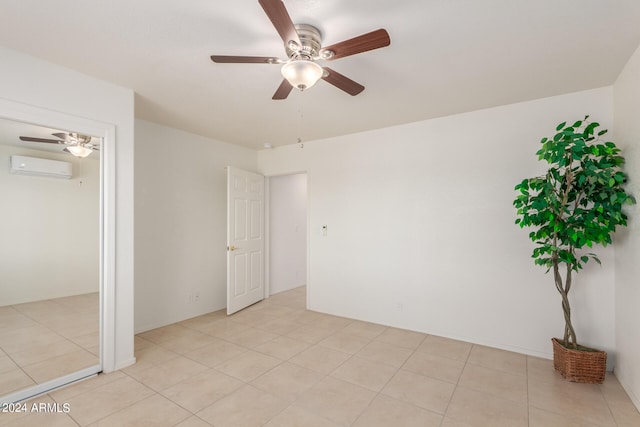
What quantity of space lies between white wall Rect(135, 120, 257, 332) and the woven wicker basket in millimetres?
4038

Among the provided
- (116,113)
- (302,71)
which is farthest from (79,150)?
(302,71)

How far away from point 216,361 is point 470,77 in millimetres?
3379

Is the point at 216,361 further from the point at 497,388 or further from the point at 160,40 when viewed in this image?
the point at 160,40

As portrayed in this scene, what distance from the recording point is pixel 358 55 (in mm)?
2188

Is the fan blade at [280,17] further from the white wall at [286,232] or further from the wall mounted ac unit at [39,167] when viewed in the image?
the white wall at [286,232]

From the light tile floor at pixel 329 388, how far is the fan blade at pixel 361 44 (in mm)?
2319

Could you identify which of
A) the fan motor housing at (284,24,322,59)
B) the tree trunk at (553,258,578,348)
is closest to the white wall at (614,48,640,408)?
the tree trunk at (553,258,578,348)

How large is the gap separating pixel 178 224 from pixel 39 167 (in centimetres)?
167

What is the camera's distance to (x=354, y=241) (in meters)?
4.12

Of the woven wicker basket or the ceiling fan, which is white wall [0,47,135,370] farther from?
the woven wicker basket

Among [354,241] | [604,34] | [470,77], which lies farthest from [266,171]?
[604,34]

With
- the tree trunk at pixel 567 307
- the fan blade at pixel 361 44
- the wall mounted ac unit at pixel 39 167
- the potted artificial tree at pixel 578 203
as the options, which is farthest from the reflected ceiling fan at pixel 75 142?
the tree trunk at pixel 567 307

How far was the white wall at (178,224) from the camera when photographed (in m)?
3.65

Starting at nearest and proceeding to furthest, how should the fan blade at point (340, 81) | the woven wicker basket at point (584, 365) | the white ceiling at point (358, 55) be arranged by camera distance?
1. the white ceiling at point (358, 55)
2. the fan blade at point (340, 81)
3. the woven wicker basket at point (584, 365)
